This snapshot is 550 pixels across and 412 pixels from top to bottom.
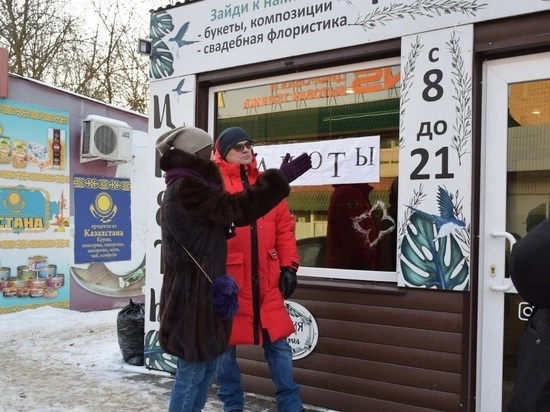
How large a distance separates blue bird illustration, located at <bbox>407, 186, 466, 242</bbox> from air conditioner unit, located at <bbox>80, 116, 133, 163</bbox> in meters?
5.35

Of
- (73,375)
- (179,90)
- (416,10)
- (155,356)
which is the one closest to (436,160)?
(416,10)

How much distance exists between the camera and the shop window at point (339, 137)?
3.91 meters

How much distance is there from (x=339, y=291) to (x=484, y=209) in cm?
110

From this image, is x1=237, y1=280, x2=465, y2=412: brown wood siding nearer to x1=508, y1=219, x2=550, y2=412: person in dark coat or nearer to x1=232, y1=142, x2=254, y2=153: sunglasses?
x1=232, y1=142, x2=254, y2=153: sunglasses

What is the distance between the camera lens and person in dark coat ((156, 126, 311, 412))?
2836 mm

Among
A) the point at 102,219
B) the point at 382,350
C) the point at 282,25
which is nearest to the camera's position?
the point at 382,350

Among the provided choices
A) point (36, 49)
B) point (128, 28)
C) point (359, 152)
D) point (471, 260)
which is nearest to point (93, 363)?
point (359, 152)

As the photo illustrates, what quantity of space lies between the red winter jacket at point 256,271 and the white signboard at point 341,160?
0.73 metres

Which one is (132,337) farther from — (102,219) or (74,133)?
(74,133)

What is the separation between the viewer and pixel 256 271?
3492 millimetres

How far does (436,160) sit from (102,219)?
5803 mm

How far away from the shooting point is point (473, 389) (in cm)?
348

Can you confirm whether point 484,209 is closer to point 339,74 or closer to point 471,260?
point 471,260

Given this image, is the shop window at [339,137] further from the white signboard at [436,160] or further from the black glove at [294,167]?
the black glove at [294,167]
